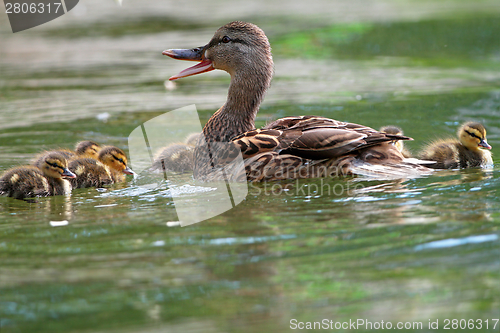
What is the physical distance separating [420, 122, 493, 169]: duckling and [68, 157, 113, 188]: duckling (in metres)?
2.63

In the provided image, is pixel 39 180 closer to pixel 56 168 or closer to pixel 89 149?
pixel 56 168

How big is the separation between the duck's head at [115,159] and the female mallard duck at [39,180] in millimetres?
461

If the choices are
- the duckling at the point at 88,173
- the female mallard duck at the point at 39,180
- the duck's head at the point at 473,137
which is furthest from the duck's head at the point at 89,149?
the duck's head at the point at 473,137

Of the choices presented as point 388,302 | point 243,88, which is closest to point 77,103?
point 243,88

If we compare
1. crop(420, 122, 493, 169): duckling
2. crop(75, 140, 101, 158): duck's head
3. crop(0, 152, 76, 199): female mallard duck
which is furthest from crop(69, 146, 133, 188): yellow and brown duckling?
crop(420, 122, 493, 169): duckling

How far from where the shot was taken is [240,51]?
17.7 ft

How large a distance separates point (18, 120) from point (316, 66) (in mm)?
4615

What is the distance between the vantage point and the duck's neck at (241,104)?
5402 millimetres

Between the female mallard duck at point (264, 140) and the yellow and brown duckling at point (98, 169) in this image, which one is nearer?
the female mallard duck at point (264, 140)

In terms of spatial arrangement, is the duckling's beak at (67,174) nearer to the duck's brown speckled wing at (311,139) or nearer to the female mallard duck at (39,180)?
the female mallard duck at (39,180)

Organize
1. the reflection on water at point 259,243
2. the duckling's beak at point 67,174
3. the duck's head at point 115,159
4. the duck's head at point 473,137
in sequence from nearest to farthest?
1. the reflection on water at point 259,243
2. the duckling's beak at point 67,174
3. the duck's head at point 473,137
4. the duck's head at point 115,159

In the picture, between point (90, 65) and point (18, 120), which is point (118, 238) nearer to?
point (18, 120)

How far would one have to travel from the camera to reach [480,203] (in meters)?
3.89

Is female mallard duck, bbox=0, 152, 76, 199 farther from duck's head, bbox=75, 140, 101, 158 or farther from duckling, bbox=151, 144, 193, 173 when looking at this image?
duckling, bbox=151, 144, 193, 173
